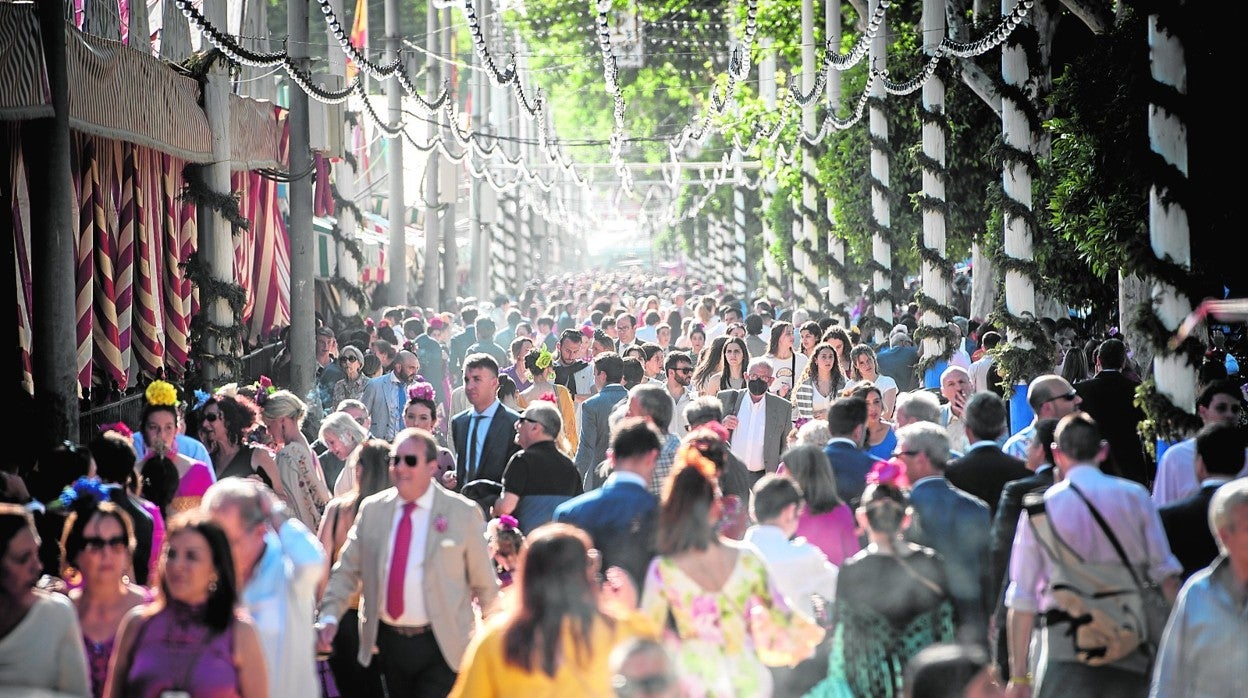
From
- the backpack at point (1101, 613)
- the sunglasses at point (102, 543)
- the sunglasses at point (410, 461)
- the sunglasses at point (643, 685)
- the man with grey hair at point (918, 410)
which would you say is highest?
the man with grey hair at point (918, 410)

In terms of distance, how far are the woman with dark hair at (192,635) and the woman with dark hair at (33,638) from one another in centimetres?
15

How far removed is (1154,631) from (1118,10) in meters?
9.78

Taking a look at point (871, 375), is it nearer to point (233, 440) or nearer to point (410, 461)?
point (233, 440)

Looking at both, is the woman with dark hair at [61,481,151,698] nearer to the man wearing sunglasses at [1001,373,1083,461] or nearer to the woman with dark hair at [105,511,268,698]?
the woman with dark hair at [105,511,268,698]

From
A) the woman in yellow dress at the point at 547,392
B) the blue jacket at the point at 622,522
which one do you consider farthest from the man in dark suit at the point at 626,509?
the woman in yellow dress at the point at 547,392

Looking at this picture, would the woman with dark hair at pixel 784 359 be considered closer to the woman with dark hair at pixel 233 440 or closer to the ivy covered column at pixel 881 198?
the woman with dark hair at pixel 233 440

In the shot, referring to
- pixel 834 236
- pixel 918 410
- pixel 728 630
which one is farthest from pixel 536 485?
pixel 834 236

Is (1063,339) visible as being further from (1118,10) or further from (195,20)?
(195,20)

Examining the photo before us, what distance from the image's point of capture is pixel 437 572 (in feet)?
25.2

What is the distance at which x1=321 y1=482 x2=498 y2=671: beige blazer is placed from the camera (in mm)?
7664

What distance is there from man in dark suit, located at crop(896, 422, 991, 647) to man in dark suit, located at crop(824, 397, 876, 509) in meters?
1.28

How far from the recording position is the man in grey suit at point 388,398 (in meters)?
15.4

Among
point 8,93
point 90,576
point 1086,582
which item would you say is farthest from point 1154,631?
point 8,93

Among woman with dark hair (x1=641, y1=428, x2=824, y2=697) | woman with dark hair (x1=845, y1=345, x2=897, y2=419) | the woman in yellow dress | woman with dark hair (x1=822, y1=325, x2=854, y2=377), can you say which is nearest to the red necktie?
woman with dark hair (x1=641, y1=428, x2=824, y2=697)
